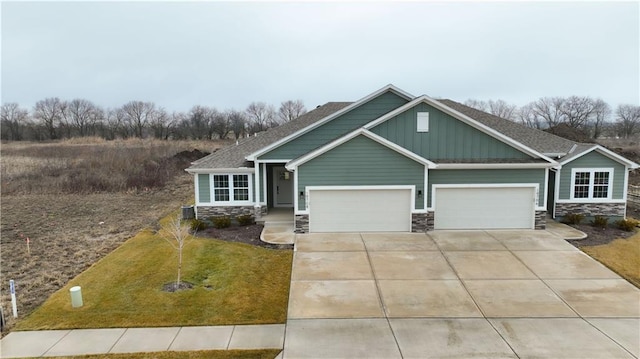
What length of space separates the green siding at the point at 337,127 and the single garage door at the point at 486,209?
15.9 feet

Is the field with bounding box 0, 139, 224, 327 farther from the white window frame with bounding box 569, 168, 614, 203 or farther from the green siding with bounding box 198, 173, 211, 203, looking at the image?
the white window frame with bounding box 569, 168, 614, 203

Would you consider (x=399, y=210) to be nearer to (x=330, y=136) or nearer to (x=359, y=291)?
(x=330, y=136)

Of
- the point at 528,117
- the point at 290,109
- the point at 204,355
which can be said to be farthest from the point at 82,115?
the point at 528,117

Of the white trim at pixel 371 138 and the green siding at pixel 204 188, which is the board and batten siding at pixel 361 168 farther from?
the green siding at pixel 204 188

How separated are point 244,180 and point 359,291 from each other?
30.5 ft

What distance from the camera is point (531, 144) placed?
60.8 ft

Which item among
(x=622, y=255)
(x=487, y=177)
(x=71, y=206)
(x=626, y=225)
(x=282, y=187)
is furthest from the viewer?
(x=71, y=206)

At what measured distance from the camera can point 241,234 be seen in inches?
613

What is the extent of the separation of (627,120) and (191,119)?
84.0m

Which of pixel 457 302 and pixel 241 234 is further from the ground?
pixel 241 234

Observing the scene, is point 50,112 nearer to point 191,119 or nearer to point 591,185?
point 191,119

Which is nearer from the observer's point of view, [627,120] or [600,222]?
[600,222]

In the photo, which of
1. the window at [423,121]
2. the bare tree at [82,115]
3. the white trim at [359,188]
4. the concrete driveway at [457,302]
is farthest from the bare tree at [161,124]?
the concrete driveway at [457,302]

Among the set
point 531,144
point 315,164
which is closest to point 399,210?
point 315,164
